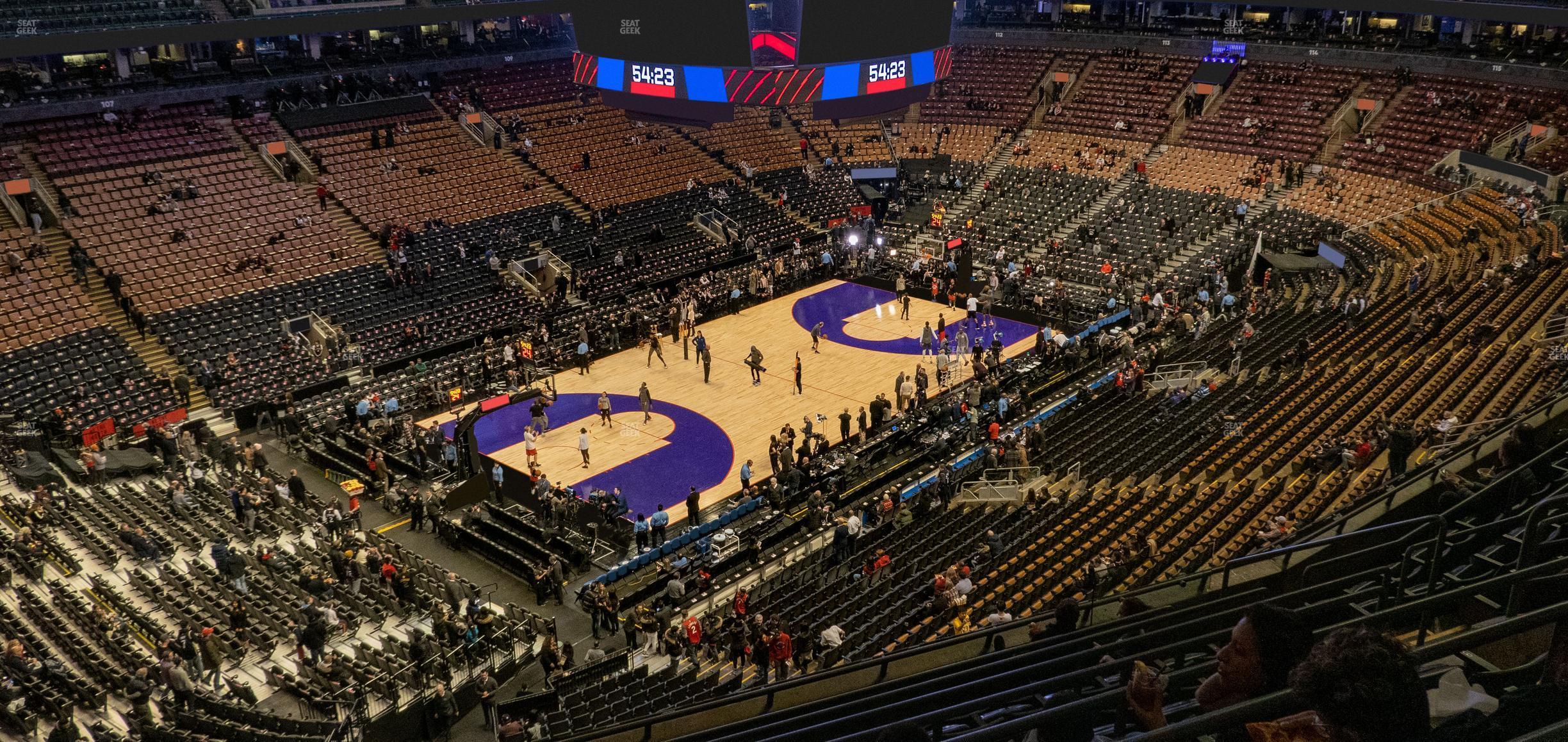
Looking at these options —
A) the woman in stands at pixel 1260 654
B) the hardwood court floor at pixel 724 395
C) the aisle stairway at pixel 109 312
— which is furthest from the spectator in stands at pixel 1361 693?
the aisle stairway at pixel 109 312

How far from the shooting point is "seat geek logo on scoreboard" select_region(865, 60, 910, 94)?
27.4m

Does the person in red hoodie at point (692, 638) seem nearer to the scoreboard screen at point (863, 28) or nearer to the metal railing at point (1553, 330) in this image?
the scoreboard screen at point (863, 28)

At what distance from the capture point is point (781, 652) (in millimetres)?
16641

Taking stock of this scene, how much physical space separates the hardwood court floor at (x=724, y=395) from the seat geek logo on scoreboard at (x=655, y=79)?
7.92 m

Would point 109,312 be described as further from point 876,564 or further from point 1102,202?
point 1102,202

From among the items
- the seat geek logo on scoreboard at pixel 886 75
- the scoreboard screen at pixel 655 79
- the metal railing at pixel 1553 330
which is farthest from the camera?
the seat geek logo on scoreboard at pixel 886 75

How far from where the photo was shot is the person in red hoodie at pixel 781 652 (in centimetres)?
1662

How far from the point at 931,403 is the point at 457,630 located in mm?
13961

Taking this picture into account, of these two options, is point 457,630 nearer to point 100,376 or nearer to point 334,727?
point 334,727

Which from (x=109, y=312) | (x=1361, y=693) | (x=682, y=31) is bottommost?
(x=109, y=312)

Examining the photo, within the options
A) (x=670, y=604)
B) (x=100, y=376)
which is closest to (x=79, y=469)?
(x=100, y=376)

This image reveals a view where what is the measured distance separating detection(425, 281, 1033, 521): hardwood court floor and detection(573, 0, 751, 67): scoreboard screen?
867cm

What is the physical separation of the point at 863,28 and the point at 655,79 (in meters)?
5.10

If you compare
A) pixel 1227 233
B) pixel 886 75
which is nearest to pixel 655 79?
pixel 886 75
